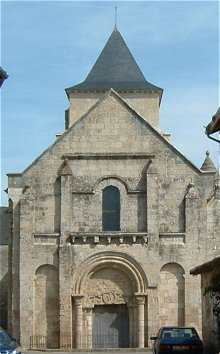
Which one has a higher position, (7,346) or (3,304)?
(3,304)

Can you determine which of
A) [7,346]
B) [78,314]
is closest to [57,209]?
[78,314]

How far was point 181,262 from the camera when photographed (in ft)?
124

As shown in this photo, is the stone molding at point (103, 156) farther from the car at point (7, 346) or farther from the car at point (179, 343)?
the car at point (7, 346)

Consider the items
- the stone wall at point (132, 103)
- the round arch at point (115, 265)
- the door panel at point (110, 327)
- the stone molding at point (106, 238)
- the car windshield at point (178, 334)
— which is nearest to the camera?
the car windshield at point (178, 334)

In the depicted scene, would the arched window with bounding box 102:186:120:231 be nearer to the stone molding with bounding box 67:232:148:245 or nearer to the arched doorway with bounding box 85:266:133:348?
the stone molding with bounding box 67:232:148:245

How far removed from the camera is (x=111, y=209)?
1519 inches

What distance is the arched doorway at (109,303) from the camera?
37.7m

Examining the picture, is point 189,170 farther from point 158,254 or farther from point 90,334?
point 90,334

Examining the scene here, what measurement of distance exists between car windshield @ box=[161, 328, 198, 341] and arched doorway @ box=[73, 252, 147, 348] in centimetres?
1021

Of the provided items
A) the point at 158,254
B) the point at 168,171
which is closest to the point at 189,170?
the point at 168,171

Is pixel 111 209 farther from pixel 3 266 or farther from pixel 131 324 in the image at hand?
pixel 3 266

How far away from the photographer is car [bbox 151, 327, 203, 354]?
26.0m

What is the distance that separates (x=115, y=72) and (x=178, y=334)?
25.5 metres

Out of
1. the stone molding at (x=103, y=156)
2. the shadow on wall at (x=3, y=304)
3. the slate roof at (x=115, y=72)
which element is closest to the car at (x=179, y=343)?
the stone molding at (x=103, y=156)
